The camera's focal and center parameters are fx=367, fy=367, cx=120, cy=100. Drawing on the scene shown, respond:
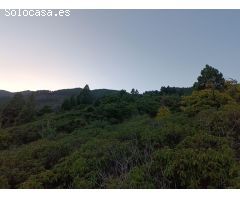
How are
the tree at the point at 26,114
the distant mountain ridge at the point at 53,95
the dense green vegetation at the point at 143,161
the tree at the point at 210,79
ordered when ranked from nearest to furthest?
1. the dense green vegetation at the point at 143,161
2. the tree at the point at 210,79
3. the tree at the point at 26,114
4. the distant mountain ridge at the point at 53,95

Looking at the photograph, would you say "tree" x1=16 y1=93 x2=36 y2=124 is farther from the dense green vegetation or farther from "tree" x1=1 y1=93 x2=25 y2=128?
the dense green vegetation

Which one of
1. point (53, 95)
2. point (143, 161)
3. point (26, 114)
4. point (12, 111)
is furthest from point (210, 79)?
point (53, 95)

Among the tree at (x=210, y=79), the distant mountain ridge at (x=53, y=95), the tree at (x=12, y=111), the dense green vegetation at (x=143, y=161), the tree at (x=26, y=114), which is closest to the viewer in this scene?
the dense green vegetation at (x=143, y=161)

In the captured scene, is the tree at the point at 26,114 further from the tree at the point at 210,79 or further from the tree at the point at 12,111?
the tree at the point at 210,79

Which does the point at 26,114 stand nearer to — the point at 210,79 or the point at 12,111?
the point at 12,111

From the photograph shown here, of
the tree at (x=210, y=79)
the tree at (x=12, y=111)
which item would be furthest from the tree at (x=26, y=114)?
the tree at (x=210, y=79)

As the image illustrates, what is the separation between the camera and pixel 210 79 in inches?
831

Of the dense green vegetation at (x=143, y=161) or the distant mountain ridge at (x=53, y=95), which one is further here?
the distant mountain ridge at (x=53, y=95)

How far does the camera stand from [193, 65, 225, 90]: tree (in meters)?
21.0

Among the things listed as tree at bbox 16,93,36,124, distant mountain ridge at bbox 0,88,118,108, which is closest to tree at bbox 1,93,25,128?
tree at bbox 16,93,36,124

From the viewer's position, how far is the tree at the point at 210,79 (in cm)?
2102

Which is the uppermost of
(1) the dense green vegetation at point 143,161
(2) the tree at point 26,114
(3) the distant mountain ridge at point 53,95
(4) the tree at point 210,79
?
(3) the distant mountain ridge at point 53,95

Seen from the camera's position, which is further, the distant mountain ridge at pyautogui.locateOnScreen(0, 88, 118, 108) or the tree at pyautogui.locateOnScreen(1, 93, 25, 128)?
the distant mountain ridge at pyautogui.locateOnScreen(0, 88, 118, 108)

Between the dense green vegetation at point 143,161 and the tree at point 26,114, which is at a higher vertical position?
the tree at point 26,114
